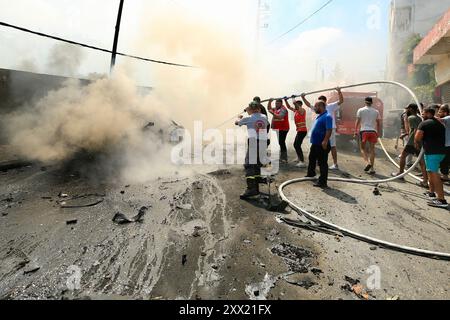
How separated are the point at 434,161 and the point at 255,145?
3.21m

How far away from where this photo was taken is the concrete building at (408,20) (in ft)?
134

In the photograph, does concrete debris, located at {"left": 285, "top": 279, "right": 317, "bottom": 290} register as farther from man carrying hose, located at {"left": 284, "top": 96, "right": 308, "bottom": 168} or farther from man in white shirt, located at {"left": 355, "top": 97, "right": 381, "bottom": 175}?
man in white shirt, located at {"left": 355, "top": 97, "right": 381, "bottom": 175}

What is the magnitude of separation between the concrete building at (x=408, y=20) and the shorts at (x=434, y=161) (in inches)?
1540

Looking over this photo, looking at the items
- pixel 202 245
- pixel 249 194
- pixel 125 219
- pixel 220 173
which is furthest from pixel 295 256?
pixel 220 173

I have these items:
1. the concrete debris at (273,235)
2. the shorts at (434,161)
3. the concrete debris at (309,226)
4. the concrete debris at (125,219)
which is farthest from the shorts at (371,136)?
the concrete debris at (125,219)

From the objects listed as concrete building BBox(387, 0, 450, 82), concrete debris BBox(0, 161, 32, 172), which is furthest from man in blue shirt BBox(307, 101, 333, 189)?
concrete building BBox(387, 0, 450, 82)

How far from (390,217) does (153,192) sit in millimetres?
4240

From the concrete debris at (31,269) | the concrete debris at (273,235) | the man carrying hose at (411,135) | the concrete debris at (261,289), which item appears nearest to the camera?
the concrete debris at (261,289)

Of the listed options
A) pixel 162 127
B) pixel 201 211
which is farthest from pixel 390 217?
pixel 162 127

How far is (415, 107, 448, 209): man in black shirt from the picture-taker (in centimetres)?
552

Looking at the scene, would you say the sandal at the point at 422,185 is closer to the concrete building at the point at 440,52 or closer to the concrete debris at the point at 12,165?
the concrete building at the point at 440,52

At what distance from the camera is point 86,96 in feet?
29.8

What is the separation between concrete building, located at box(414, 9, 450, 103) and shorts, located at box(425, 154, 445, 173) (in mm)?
9686

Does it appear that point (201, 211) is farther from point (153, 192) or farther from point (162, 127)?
point (162, 127)
